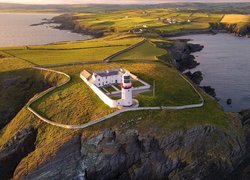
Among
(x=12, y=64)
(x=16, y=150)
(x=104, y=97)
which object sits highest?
(x=104, y=97)

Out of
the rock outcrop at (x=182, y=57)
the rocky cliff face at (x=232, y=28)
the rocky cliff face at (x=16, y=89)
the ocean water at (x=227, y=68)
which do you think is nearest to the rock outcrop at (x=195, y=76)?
the ocean water at (x=227, y=68)

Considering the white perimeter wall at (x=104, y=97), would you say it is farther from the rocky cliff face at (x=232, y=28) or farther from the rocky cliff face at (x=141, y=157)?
the rocky cliff face at (x=232, y=28)

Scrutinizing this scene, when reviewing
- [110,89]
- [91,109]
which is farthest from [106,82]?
[91,109]

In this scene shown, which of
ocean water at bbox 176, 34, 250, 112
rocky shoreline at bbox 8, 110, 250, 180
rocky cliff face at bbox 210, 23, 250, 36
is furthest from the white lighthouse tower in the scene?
rocky cliff face at bbox 210, 23, 250, 36

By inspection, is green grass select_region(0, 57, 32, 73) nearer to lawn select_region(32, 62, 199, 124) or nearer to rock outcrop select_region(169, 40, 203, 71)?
lawn select_region(32, 62, 199, 124)

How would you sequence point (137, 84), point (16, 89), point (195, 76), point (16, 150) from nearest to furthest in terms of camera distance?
point (16, 150) < point (137, 84) < point (16, 89) < point (195, 76)

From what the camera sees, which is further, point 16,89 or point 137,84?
point 16,89

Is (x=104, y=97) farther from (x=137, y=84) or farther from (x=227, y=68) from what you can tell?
(x=227, y=68)
